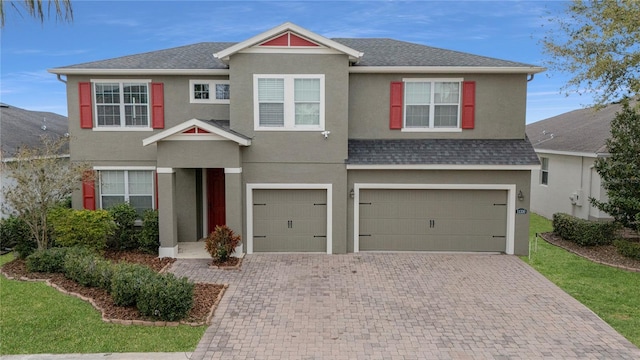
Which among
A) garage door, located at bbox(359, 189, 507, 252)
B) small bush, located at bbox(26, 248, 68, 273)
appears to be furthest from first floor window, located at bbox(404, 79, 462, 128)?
small bush, located at bbox(26, 248, 68, 273)

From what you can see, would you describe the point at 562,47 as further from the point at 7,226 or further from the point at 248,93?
the point at 7,226

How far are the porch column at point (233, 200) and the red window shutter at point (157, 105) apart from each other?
325cm

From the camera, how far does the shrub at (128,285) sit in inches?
331

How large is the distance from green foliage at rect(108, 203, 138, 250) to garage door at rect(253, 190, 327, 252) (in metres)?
3.77

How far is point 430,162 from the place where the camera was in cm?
1305

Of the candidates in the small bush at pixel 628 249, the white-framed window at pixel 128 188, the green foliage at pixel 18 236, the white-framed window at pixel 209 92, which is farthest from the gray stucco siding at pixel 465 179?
the green foliage at pixel 18 236

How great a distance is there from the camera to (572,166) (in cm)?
1822

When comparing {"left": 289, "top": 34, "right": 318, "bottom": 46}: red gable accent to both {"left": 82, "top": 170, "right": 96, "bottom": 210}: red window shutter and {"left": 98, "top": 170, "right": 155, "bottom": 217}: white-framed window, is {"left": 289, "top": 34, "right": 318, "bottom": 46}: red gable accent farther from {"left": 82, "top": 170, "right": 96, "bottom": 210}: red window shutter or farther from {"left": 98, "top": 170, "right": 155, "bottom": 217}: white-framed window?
{"left": 82, "top": 170, "right": 96, "bottom": 210}: red window shutter

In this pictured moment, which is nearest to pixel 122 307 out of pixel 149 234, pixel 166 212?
pixel 166 212

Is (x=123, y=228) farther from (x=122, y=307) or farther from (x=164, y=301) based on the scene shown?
(x=164, y=301)

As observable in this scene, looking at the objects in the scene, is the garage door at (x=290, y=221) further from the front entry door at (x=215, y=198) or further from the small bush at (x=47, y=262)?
the small bush at (x=47, y=262)

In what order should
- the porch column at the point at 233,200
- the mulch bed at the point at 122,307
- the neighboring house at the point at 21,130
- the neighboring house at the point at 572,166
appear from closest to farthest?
the mulch bed at the point at 122,307 < the porch column at the point at 233,200 < the neighboring house at the point at 21,130 < the neighboring house at the point at 572,166

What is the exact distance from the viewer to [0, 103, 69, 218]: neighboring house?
16.0 meters

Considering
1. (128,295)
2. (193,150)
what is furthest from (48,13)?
(193,150)
